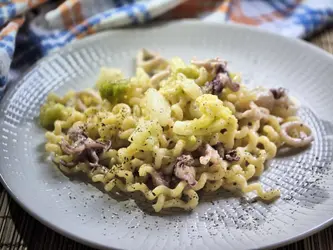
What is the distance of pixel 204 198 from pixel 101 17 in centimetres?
174

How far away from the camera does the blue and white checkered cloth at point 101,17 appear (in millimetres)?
3377

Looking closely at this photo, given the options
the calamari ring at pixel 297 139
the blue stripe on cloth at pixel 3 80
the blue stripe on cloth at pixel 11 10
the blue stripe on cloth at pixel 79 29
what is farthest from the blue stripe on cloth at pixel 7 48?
the calamari ring at pixel 297 139

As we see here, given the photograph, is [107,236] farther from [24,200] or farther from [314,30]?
[314,30]

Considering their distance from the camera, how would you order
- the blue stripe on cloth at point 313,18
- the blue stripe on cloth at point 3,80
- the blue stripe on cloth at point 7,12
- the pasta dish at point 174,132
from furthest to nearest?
the blue stripe on cloth at point 313,18, the blue stripe on cloth at point 7,12, the blue stripe on cloth at point 3,80, the pasta dish at point 174,132

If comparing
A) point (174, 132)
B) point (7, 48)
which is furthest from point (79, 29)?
point (174, 132)

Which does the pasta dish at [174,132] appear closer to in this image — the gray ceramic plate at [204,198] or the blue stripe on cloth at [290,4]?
the gray ceramic plate at [204,198]

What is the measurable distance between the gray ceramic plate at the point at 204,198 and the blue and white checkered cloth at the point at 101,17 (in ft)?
0.49

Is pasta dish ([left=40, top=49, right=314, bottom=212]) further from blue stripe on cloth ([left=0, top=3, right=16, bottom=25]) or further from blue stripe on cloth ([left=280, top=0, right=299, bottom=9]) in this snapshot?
blue stripe on cloth ([left=280, top=0, right=299, bottom=9])

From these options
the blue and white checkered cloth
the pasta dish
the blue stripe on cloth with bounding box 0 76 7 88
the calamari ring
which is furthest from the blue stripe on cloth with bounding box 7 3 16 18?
the calamari ring

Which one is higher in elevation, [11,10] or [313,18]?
[11,10]

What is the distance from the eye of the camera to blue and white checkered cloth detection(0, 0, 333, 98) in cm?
338

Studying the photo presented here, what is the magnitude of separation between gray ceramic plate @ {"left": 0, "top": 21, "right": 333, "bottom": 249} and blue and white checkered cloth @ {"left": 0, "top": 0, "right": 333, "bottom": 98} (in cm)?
15

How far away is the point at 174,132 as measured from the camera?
249cm

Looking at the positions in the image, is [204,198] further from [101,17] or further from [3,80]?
[101,17]
